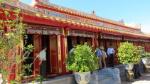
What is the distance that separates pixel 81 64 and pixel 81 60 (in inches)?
7.3

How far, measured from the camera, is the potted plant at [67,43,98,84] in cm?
1137

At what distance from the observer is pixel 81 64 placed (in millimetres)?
11391

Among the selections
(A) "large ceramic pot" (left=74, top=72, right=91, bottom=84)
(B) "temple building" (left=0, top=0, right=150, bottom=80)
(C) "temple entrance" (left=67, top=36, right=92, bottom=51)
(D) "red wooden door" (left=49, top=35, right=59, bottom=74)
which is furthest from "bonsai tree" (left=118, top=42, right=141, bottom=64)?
(A) "large ceramic pot" (left=74, top=72, right=91, bottom=84)

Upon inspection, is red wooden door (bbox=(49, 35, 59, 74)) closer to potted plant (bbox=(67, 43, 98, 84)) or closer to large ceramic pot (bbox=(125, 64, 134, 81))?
potted plant (bbox=(67, 43, 98, 84))

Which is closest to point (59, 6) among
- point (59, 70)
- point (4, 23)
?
point (59, 70)

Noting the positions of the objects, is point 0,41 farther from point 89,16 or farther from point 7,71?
point 89,16

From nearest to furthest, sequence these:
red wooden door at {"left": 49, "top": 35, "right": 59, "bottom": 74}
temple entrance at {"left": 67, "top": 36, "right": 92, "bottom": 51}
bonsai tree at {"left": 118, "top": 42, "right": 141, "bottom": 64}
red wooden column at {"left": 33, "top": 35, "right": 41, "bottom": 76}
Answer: red wooden column at {"left": 33, "top": 35, "right": 41, "bottom": 76}, red wooden door at {"left": 49, "top": 35, "right": 59, "bottom": 74}, temple entrance at {"left": 67, "top": 36, "right": 92, "bottom": 51}, bonsai tree at {"left": 118, "top": 42, "right": 141, "bottom": 64}

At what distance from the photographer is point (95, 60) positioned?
40.2 ft

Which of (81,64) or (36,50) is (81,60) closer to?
(81,64)

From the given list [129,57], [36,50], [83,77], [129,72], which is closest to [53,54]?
[36,50]

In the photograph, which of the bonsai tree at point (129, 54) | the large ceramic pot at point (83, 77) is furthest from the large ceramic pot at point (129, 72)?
the large ceramic pot at point (83, 77)

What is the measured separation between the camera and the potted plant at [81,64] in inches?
448

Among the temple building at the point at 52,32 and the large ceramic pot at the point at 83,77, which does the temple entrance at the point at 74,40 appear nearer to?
the temple building at the point at 52,32

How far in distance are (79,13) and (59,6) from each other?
3.16m
